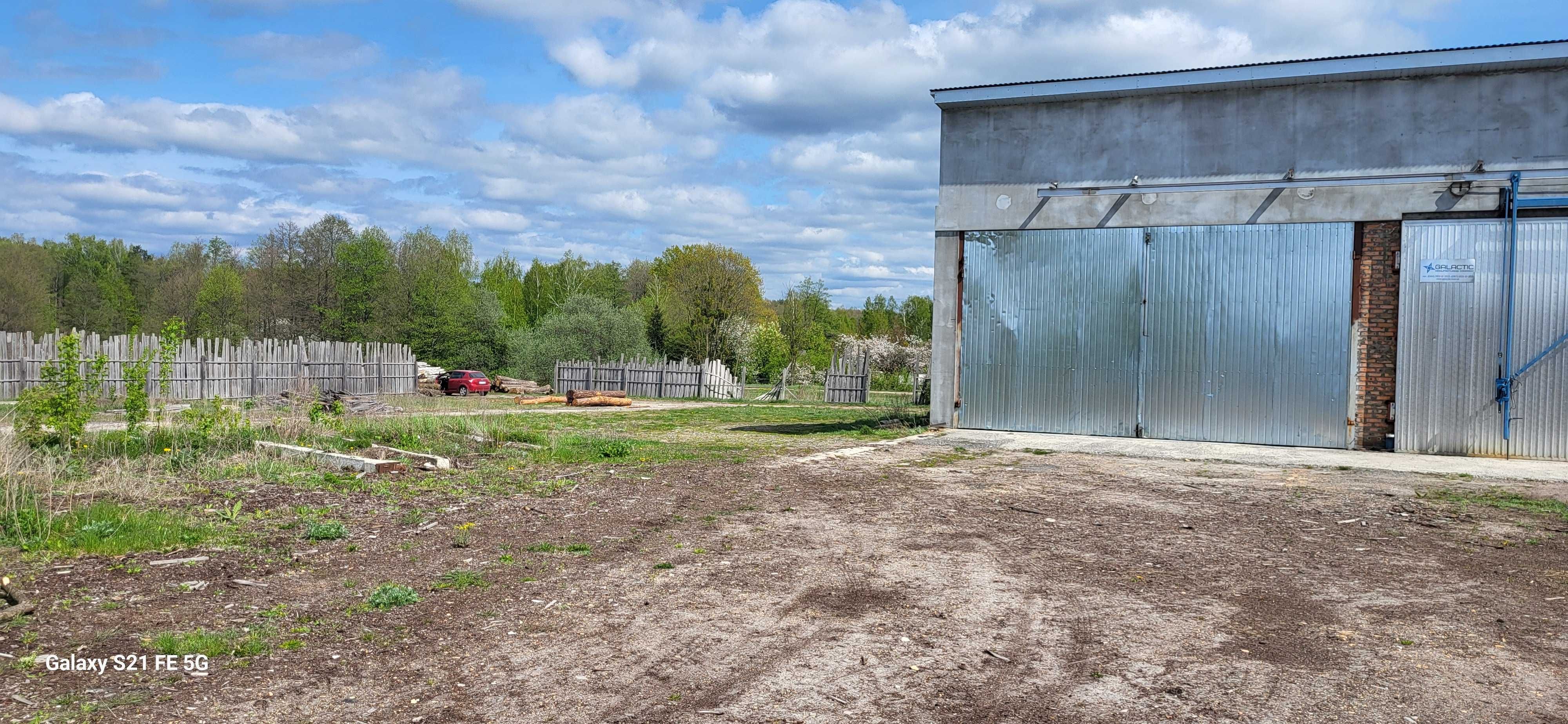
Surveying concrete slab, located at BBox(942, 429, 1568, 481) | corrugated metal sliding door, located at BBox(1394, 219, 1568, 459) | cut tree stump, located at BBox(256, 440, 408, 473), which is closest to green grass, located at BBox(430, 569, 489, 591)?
cut tree stump, located at BBox(256, 440, 408, 473)

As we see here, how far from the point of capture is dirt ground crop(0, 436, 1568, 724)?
4.21m

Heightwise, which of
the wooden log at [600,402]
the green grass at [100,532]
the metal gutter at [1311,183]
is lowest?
the wooden log at [600,402]

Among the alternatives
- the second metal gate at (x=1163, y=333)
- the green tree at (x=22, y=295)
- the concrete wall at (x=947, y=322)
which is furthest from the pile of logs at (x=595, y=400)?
the green tree at (x=22, y=295)

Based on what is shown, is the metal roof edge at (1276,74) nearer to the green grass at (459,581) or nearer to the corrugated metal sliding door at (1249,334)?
the corrugated metal sliding door at (1249,334)

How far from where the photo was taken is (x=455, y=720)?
4000mm

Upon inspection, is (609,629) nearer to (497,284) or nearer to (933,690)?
(933,690)

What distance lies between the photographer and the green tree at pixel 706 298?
1833 inches

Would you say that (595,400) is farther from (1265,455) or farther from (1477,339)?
(1477,339)

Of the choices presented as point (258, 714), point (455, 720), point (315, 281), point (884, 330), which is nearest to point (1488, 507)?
point (455, 720)

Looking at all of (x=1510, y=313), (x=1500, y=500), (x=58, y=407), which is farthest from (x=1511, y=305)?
(x=58, y=407)

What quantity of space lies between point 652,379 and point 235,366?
13545mm

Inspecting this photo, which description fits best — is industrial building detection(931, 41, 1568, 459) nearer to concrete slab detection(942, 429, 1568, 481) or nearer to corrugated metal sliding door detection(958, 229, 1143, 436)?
corrugated metal sliding door detection(958, 229, 1143, 436)

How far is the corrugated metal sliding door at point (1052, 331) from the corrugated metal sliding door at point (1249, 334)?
1.41ft

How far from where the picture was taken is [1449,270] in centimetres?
1447
